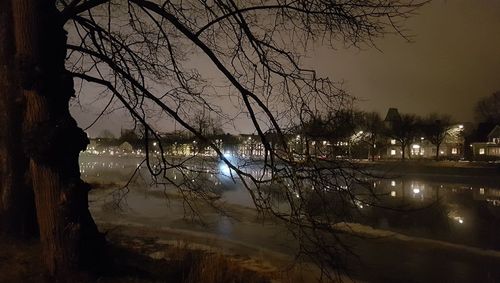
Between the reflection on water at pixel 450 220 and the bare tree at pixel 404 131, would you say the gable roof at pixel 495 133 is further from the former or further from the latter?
the reflection on water at pixel 450 220

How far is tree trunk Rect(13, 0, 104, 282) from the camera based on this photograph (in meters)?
5.55

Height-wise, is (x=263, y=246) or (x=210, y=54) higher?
(x=210, y=54)

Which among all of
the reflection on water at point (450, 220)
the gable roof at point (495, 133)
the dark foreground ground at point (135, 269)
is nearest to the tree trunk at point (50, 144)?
the dark foreground ground at point (135, 269)

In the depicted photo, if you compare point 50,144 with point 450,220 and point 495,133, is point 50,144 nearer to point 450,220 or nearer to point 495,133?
point 450,220

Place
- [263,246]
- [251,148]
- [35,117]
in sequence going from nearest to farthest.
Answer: [35,117], [251,148], [263,246]

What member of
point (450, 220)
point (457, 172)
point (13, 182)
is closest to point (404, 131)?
point (457, 172)

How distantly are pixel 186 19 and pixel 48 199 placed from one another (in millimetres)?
3584

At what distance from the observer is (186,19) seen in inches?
301

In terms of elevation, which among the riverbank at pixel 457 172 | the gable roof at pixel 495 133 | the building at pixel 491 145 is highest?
the gable roof at pixel 495 133

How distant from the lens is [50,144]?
5492 mm

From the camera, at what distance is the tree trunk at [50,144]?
5.55 metres

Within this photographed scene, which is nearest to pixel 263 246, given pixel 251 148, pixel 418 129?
pixel 251 148

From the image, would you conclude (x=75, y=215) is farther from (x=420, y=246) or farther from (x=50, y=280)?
(x=420, y=246)

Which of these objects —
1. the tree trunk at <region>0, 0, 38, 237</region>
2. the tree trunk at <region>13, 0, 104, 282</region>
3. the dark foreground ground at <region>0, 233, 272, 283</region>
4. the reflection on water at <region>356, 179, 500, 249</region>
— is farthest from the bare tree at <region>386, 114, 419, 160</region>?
the tree trunk at <region>13, 0, 104, 282</region>
